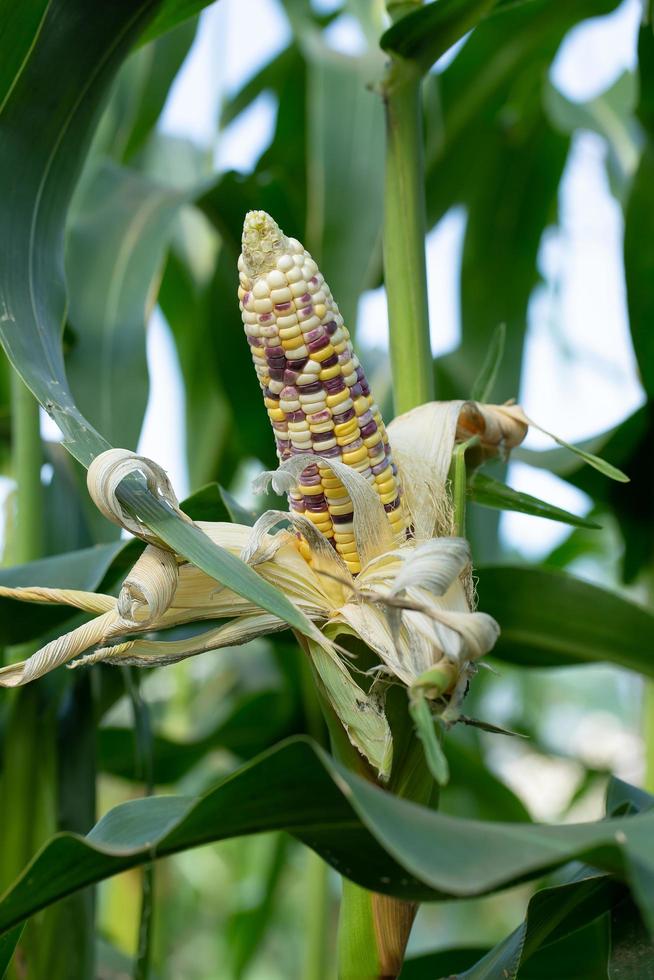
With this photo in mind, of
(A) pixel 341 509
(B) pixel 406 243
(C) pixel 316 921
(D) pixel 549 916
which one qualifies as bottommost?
(C) pixel 316 921

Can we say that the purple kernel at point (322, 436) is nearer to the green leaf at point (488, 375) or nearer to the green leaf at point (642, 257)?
the green leaf at point (488, 375)

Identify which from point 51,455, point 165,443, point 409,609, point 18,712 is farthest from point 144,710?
point 165,443

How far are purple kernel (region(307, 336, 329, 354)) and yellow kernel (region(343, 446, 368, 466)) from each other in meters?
0.04

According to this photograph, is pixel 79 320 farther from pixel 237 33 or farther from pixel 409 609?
pixel 237 33

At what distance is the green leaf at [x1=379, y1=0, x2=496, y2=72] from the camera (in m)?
0.48

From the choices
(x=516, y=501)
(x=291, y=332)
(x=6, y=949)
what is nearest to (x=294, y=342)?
(x=291, y=332)

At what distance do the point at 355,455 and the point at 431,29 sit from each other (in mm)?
241

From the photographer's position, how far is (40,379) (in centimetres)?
41

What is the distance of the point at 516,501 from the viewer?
469 mm

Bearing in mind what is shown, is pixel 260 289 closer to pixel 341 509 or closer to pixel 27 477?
pixel 341 509

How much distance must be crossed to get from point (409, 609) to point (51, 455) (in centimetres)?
53

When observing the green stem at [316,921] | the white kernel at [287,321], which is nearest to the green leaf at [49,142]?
the white kernel at [287,321]

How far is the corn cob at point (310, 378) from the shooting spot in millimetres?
383

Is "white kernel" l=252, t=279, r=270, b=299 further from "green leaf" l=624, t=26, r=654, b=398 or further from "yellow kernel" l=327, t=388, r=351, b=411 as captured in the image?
"green leaf" l=624, t=26, r=654, b=398
